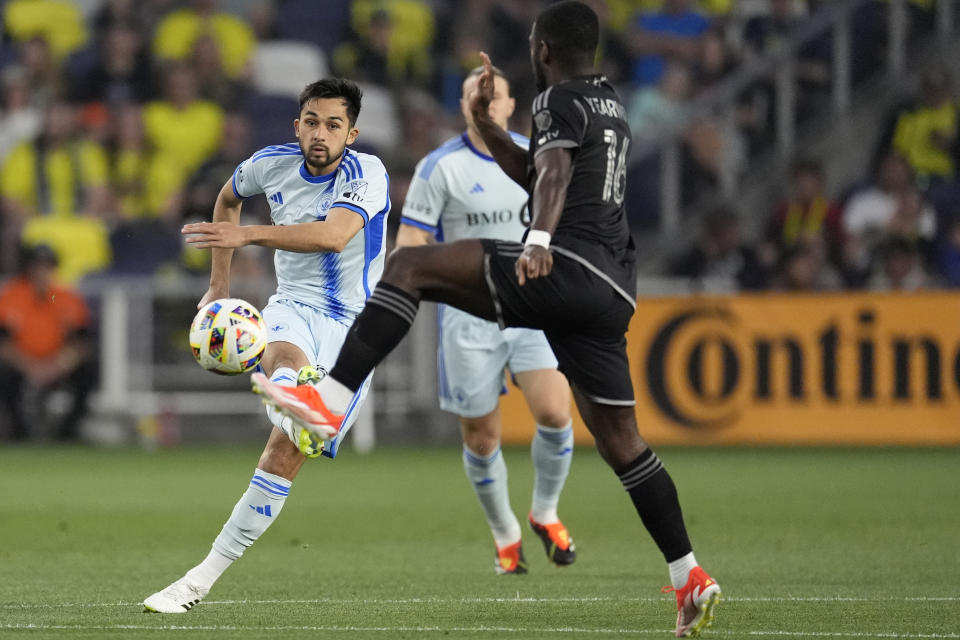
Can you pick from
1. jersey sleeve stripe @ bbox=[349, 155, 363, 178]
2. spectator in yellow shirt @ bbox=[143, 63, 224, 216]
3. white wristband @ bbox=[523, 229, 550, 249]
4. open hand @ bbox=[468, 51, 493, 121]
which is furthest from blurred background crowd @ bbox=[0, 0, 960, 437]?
white wristband @ bbox=[523, 229, 550, 249]

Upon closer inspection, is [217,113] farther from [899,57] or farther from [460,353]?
[460,353]

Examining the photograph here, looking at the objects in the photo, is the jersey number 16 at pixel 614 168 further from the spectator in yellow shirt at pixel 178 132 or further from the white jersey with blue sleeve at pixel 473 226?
the spectator in yellow shirt at pixel 178 132

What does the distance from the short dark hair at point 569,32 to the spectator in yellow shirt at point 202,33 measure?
13.1m

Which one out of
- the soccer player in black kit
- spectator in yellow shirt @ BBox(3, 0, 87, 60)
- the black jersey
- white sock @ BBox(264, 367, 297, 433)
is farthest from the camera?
spectator in yellow shirt @ BBox(3, 0, 87, 60)

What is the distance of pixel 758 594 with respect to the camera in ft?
22.3

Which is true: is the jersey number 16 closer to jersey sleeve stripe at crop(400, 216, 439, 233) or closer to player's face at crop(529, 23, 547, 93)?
player's face at crop(529, 23, 547, 93)

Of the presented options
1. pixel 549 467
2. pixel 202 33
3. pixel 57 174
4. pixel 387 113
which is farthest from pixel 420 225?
pixel 202 33

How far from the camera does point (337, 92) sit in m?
6.61

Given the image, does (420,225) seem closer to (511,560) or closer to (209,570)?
(511,560)

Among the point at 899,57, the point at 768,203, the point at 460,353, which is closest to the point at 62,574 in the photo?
the point at 460,353

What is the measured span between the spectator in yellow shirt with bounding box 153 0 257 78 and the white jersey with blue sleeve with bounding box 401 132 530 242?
10675 millimetres

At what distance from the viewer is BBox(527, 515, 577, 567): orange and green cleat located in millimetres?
7977

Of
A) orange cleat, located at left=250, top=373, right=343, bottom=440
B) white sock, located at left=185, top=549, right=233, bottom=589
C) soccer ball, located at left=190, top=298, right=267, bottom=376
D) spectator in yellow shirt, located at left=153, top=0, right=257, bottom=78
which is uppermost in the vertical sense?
spectator in yellow shirt, located at left=153, top=0, right=257, bottom=78

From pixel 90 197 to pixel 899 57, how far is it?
886 cm
